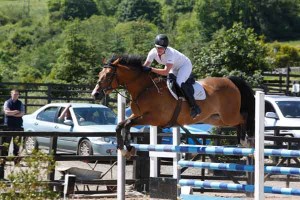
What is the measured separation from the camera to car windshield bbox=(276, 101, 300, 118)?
19834mm

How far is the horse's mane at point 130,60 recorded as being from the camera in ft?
38.1

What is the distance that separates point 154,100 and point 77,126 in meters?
7.05

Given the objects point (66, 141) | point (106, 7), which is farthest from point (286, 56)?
point (106, 7)

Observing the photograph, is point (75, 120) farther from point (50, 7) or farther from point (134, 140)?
point (50, 7)

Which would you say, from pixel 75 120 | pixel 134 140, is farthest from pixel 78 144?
pixel 134 140

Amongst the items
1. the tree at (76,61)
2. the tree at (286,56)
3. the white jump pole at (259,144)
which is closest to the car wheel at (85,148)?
the white jump pole at (259,144)

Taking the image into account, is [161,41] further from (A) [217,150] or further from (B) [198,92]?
(A) [217,150]

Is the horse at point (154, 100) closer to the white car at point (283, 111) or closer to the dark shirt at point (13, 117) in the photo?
the dark shirt at point (13, 117)

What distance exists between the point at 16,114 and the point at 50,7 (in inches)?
3852

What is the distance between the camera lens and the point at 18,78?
4978 centimetres

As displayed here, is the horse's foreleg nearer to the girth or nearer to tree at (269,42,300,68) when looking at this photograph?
the girth

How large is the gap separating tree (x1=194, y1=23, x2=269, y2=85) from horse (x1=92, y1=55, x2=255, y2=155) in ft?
58.3

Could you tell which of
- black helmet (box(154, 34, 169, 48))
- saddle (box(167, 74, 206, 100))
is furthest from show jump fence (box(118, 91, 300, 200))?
black helmet (box(154, 34, 169, 48))

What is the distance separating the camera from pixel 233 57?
30.7 meters
